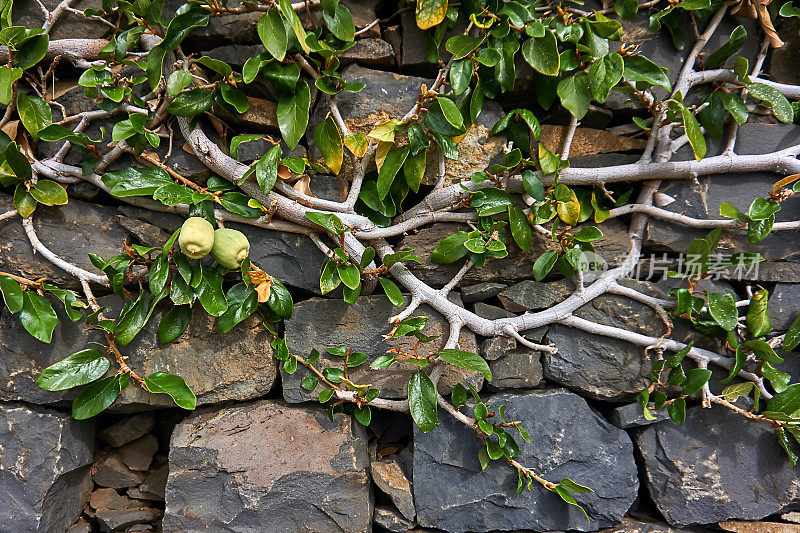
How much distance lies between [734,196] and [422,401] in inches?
44.2

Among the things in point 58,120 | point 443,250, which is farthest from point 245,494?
point 58,120

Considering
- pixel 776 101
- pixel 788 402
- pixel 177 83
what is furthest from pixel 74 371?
pixel 776 101

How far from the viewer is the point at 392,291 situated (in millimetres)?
1349

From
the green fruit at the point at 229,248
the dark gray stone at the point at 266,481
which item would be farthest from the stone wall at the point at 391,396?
the green fruit at the point at 229,248

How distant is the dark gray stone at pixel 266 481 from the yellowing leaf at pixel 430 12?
1.19 m

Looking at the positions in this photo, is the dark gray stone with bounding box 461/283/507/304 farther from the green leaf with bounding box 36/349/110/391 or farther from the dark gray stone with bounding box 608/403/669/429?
the green leaf with bounding box 36/349/110/391

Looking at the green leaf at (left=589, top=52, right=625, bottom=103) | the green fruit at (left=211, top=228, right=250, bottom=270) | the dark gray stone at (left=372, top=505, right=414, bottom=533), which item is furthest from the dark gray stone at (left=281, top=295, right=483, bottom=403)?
the green leaf at (left=589, top=52, right=625, bottom=103)

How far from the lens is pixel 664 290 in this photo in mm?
1469

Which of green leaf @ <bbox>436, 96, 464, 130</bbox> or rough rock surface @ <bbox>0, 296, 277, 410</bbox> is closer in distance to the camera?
green leaf @ <bbox>436, 96, 464, 130</bbox>

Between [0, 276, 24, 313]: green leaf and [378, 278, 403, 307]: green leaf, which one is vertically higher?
[378, 278, 403, 307]: green leaf

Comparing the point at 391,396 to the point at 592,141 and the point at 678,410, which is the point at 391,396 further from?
the point at 592,141

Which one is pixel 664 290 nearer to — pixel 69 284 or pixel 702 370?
pixel 702 370

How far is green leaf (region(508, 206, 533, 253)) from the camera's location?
53.6 inches

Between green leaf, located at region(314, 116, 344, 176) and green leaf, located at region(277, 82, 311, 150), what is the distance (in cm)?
5
